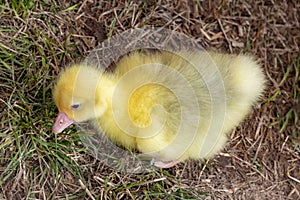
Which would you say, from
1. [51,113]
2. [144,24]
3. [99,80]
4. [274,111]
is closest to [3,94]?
[51,113]

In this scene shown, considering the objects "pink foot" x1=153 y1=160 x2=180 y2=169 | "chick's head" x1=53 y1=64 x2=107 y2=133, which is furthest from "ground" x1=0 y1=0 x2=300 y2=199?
"chick's head" x1=53 y1=64 x2=107 y2=133

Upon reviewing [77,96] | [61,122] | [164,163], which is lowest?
[164,163]

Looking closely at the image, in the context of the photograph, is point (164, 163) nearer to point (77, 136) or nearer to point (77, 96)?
point (77, 136)

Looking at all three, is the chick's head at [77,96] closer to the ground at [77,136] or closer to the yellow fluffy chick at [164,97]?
the yellow fluffy chick at [164,97]

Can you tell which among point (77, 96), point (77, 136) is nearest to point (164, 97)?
point (77, 96)

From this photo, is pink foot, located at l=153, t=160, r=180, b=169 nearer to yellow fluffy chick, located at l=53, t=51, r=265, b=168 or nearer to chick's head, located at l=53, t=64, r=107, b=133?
yellow fluffy chick, located at l=53, t=51, r=265, b=168

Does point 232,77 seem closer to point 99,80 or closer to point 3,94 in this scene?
point 99,80
